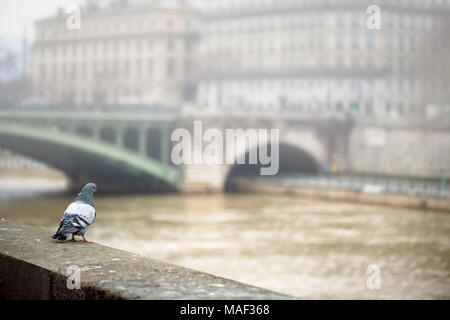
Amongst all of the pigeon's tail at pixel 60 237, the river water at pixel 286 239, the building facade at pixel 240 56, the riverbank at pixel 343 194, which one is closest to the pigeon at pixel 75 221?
the pigeon's tail at pixel 60 237

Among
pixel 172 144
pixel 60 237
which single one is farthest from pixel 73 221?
pixel 172 144

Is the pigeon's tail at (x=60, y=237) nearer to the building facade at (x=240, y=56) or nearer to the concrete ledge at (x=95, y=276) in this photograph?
the concrete ledge at (x=95, y=276)

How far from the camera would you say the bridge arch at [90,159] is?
3288 centimetres

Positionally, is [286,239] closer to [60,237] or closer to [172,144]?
[60,237]

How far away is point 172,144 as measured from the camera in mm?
40688

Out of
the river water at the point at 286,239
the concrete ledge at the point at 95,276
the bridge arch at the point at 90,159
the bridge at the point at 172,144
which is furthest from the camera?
the bridge at the point at 172,144

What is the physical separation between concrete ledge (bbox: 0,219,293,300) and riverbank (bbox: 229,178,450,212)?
26.7m

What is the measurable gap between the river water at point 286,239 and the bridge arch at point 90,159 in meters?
2.22

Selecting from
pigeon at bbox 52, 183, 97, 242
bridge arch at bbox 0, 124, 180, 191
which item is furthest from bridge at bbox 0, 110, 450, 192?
pigeon at bbox 52, 183, 97, 242

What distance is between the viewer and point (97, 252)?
4930 millimetres

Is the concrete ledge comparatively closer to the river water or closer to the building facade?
the river water

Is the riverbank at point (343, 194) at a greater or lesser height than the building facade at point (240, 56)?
lesser

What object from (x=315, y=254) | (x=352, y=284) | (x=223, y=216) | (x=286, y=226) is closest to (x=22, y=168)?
(x=223, y=216)
